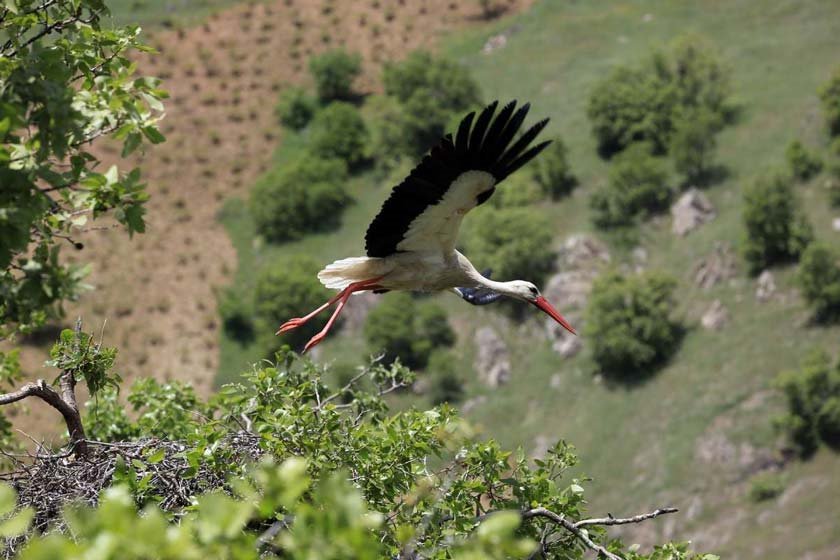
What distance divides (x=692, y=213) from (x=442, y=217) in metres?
51.9

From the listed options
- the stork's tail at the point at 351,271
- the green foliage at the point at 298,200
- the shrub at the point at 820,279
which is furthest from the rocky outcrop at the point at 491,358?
the stork's tail at the point at 351,271

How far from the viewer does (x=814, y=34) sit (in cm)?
6950

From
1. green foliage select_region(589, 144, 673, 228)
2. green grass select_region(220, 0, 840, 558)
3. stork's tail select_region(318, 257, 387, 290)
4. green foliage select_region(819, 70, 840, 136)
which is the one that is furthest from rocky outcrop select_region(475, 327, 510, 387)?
stork's tail select_region(318, 257, 387, 290)

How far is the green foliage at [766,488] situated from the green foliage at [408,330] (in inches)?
808

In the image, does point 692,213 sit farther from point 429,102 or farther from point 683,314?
point 429,102

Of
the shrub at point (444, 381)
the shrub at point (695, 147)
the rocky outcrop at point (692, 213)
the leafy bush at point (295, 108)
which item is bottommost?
the shrub at point (444, 381)

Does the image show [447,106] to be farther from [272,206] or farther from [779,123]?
[779,123]

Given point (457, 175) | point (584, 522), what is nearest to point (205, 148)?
point (457, 175)

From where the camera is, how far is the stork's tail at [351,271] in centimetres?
1256

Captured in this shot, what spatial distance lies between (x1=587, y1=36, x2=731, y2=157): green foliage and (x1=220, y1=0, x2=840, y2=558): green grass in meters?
1.42

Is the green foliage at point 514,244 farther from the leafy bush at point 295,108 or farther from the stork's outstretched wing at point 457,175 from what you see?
the stork's outstretched wing at point 457,175

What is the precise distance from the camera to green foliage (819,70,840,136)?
2395 inches

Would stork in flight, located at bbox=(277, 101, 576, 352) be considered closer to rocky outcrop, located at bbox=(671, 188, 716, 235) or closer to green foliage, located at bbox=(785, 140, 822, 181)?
green foliage, located at bbox=(785, 140, 822, 181)

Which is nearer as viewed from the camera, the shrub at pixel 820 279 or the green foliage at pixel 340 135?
the shrub at pixel 820 279
